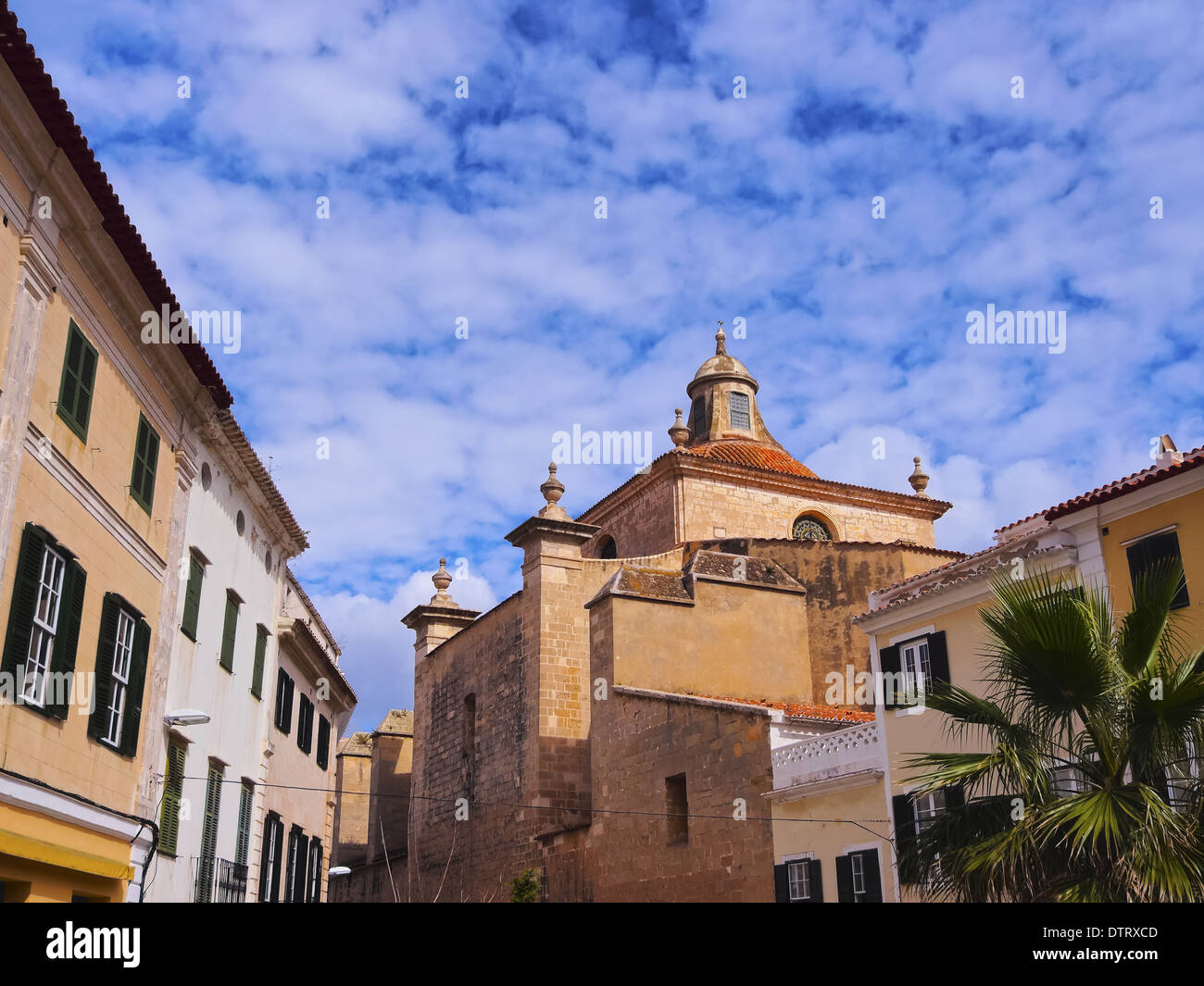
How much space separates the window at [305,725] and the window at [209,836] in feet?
16.8

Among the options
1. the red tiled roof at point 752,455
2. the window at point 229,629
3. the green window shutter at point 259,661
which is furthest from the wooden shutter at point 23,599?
the red tiled roof at point 752,455

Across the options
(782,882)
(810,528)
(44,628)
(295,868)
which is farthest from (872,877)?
(810,528)

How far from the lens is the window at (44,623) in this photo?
395 inches

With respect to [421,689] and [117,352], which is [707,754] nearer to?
[117,352]

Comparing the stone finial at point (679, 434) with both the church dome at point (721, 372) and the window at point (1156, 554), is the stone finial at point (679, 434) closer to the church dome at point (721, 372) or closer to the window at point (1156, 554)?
the church dome at point (721, 372)

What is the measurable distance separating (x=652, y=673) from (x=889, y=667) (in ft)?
23.4

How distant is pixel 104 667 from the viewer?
39.2ft

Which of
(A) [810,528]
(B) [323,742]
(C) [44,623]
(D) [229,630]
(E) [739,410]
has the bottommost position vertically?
(C) [44,623]

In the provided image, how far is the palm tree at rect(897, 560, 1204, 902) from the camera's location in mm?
8695

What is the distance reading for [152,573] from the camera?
44.6 feet

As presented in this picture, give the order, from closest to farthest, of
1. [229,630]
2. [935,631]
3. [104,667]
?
[104,667] → [229,630] → [935,631]

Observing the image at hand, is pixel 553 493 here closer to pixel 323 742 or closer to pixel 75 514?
pixel 323 742

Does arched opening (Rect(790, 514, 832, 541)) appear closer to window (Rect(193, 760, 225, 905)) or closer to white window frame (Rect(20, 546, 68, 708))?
window (Rect(193, 760, 225, 905))

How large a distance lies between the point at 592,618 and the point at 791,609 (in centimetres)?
480
